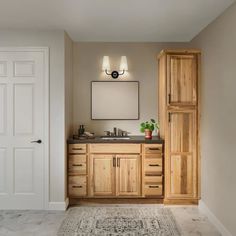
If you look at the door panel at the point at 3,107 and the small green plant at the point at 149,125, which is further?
the small green plant at the point at 149,125

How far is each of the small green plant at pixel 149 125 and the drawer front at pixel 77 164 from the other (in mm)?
1020

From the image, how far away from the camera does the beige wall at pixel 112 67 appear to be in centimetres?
539

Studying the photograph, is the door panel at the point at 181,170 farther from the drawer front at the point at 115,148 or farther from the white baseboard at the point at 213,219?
the drawer front at the point at 115,148

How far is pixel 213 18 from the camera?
3.97 meters

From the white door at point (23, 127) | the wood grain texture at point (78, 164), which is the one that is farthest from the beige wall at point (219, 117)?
the white door at point (23, 127)

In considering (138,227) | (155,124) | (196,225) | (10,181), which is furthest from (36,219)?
(155,124)

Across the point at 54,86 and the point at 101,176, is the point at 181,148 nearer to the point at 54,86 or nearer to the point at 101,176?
the point at 101,176

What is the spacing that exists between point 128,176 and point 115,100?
130cm

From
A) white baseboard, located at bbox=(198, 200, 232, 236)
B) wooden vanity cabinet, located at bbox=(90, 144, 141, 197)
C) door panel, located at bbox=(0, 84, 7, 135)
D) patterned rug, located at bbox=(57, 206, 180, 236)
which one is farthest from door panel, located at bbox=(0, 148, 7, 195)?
white baseboard, located at bbox=(198, 200, 232, 236)

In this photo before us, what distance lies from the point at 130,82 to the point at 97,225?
241 centimetres

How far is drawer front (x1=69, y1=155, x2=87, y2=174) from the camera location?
480 centimetres

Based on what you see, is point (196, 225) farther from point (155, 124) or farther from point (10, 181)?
point (10, 181)

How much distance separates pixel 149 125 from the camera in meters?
5.05

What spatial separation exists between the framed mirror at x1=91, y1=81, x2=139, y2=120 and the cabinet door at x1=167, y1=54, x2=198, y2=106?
2.74 feet
